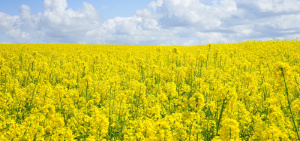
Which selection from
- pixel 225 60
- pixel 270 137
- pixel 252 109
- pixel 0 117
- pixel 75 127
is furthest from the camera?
pixel 225 60

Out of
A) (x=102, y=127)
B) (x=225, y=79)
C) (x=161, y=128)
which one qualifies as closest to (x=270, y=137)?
(x=161, y=128)

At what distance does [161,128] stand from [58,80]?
917 centimetres

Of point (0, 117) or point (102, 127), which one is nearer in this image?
point (102, 127)

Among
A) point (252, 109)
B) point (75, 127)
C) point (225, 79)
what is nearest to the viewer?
point (75, 127)

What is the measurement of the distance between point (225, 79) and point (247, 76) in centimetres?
265

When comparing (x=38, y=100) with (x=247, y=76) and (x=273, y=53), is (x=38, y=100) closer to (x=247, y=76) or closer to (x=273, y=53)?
(x=247, y=76)

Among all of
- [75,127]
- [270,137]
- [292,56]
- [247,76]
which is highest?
[292,56]

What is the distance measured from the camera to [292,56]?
17812 millimetres

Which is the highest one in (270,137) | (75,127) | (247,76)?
(247,76)

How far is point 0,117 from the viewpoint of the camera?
5.97m

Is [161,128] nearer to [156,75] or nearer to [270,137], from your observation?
[270,137]

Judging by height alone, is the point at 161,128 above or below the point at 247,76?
below

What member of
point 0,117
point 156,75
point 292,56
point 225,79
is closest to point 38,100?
point 0,117

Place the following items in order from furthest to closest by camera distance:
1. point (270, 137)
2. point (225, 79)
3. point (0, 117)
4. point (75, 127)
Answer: point (225, 79) < point (0, 117) < point (75, 127) < point (270, 137)
